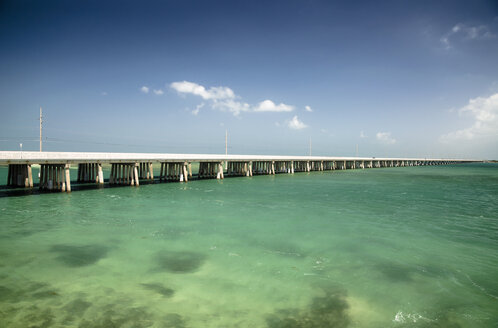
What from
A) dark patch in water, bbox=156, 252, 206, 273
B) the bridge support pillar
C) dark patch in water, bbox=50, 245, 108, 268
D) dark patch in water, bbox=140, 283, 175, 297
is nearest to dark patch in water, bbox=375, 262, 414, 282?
dark patch in water, bbox=156, 252, 206, 273

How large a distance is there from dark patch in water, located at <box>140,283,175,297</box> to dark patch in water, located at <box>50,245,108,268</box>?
272cm

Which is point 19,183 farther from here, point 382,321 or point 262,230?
point 382,321

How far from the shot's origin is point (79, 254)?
9719 mm

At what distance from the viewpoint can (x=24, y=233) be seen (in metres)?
12.4

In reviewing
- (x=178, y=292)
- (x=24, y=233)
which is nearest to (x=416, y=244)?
(x=178, y=292)

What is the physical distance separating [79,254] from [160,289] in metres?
4.17

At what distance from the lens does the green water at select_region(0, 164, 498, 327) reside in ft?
20.2

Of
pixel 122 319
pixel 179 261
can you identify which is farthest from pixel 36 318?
pixel 179 261

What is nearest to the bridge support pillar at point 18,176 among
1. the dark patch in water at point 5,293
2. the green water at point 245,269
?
the green water at point 245,269

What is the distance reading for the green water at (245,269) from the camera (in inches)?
243

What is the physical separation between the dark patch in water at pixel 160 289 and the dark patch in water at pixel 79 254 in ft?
8.93

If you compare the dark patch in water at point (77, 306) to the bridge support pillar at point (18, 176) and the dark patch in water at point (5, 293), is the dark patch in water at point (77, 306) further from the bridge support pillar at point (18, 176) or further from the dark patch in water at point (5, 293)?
the bridge support pillar at point (18, 176)

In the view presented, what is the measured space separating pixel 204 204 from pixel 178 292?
13431 mm

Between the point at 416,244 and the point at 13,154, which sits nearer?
the point at 416,244
